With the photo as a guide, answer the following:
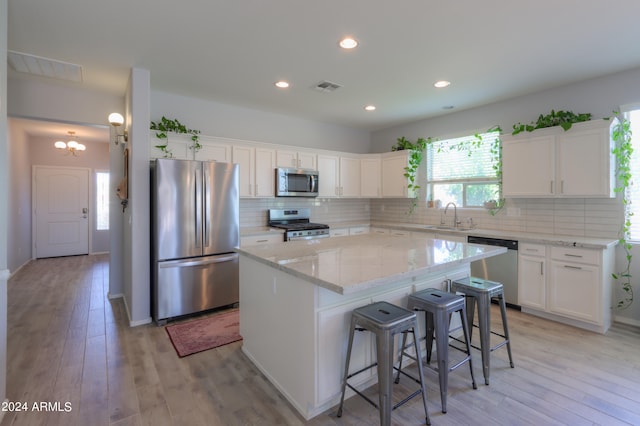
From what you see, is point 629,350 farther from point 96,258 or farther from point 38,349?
point 96,258

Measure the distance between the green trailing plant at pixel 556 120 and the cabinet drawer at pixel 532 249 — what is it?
1.35 metres

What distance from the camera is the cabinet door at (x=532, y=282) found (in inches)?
139

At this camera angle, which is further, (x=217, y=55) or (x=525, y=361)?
(x=217, y=55)

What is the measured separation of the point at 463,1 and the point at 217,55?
2156mm

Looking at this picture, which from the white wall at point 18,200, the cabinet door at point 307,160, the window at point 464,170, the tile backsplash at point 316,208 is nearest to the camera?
the window at point 464,170

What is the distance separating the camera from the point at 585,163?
3396mm

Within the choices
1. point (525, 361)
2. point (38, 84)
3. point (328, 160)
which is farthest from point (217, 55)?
point (525, 361)

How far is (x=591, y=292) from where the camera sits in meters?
3.19

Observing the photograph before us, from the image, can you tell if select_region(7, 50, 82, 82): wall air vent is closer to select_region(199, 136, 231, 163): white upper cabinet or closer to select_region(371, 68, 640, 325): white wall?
select_region(199, 136, 231, 163): white upper cabinet

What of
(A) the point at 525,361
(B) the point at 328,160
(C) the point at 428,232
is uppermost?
(B) the point at 328,160

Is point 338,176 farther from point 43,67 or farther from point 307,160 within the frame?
point 43,67

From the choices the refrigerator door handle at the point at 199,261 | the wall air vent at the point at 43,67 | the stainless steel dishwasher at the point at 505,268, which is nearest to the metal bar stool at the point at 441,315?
the stainless steel dishwasher at the point at 505,268

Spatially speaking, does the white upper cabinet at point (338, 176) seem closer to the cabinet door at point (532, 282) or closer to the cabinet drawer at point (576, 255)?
the cabinet door at point (532, 282)

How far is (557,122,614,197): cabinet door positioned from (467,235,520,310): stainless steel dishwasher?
0.84 meters
